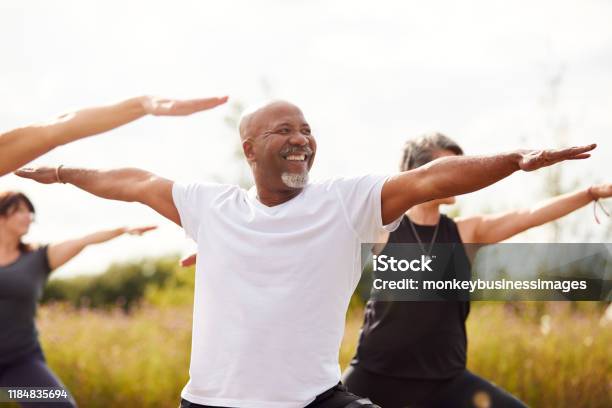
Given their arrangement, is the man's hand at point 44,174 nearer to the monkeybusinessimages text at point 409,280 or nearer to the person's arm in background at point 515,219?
the monkeybusinessimages text at point 409,280

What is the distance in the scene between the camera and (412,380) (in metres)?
3.89

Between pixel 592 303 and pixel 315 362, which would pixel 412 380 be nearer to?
pixel 315 362

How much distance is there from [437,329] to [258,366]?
4.60 ft

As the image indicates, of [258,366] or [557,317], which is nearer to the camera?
[258,366]

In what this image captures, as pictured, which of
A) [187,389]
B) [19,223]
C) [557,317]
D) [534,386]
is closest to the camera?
[187,389]

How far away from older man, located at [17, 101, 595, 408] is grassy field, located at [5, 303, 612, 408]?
4.12m

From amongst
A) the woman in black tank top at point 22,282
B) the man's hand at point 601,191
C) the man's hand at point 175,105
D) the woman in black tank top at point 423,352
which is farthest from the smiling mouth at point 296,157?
the woman in black tank top at point 22,282

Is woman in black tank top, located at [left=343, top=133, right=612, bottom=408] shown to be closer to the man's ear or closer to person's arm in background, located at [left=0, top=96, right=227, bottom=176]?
the man's ear

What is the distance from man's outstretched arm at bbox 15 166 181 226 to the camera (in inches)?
127

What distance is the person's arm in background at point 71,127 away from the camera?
2.56 metres

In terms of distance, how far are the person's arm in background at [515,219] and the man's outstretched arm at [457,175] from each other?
1.39 metres

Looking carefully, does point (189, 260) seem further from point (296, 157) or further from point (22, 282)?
point (22, 282)

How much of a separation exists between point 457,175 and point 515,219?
161 centimetres

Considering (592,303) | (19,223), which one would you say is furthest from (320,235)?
(592,303)
